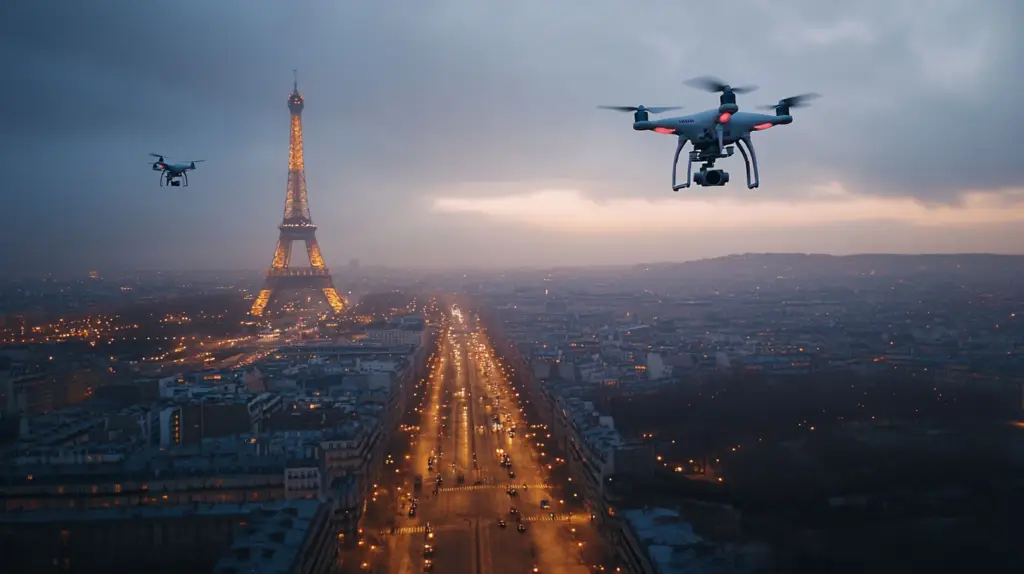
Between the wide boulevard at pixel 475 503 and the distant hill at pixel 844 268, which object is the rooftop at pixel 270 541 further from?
the distant hill at pixel 844 268

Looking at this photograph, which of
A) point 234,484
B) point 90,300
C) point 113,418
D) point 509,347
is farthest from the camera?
point 90,300

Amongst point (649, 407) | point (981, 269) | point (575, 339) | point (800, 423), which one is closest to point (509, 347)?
point (575, 339)

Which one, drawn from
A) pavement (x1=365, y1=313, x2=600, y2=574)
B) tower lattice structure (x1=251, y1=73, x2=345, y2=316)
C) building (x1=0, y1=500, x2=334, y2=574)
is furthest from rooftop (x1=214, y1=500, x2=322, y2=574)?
tower lattice structure (x1=251, y1=73, x2=345, y2=316)

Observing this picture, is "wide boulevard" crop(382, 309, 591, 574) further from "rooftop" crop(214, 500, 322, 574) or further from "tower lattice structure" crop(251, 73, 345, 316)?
"tower lattice structure" crop(251, 73, 345, 316)

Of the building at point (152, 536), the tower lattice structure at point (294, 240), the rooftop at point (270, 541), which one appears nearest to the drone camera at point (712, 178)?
the rooftop at point (270, 541)

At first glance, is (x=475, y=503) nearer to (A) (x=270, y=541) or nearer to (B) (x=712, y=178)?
(A) (x=270, y=541)

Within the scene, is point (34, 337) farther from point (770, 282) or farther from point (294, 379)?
point (770, 282)

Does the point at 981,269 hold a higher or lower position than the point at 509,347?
higher
